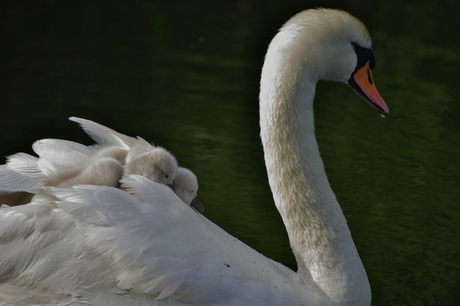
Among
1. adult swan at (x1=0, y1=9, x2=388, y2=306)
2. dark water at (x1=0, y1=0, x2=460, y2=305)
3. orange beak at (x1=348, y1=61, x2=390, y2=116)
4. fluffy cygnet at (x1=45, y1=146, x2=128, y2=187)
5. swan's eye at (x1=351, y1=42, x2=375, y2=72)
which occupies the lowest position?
dark water at (x1=0, y1=0, x2=460, y2=305)

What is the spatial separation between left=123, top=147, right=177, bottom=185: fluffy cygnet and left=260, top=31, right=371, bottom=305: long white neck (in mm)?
559

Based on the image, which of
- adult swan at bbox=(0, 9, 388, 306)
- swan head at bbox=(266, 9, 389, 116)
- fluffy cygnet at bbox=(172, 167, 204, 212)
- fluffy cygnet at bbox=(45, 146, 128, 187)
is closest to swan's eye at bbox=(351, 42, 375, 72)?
swan head at bbox=(266, 9, 389, 116)

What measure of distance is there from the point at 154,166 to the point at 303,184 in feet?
2.67

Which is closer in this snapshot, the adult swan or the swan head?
the adult swan

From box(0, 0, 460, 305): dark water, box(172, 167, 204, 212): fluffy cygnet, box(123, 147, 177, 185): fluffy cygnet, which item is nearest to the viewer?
box(123, 147, 177, 185): fluffy cygnet

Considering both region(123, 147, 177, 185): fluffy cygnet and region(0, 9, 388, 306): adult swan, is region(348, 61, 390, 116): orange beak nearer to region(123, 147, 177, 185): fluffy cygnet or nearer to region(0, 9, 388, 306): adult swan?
region(0, 9, 388, 306): adult swan

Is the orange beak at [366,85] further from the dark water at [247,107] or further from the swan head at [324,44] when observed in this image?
the dark water at [247,107]

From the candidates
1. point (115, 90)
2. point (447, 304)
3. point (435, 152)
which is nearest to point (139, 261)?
point (447, 304)

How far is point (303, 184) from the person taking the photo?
5113 mm

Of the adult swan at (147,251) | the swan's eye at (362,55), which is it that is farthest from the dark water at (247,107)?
the swan's eye at (362,55)

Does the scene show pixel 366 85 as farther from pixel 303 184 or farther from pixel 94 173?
pixel 94 173

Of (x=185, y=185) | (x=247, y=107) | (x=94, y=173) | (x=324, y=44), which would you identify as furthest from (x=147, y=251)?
(x=247, y=107)

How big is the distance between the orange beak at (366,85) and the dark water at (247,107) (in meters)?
1.20

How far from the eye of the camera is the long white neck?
4949 mm
